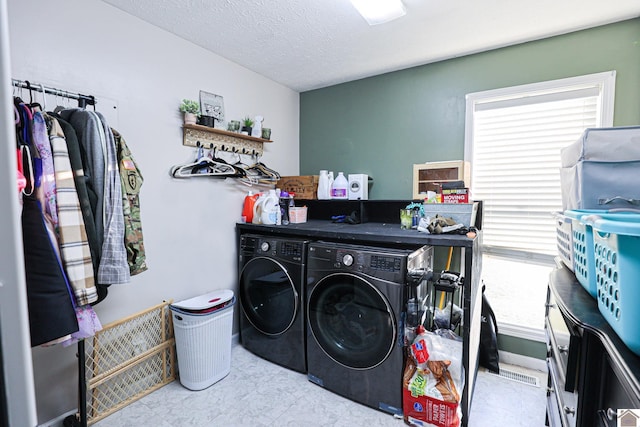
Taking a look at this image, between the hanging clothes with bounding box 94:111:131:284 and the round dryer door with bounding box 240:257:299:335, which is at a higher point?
the hanging clothes with bounding box 94:111:131:284

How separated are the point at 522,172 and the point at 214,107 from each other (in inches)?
96.1

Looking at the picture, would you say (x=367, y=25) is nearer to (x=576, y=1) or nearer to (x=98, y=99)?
(x=576, y=1)

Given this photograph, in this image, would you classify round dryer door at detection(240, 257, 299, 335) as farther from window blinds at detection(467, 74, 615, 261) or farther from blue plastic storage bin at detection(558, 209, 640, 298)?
window blinds at detection(467, 74, 615, 261)

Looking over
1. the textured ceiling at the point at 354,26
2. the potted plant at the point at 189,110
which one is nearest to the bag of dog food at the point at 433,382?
the textured ceiling at the point at 354,26

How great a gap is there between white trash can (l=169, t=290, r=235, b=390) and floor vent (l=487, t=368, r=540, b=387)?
6.54 ft

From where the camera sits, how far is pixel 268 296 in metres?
2.29

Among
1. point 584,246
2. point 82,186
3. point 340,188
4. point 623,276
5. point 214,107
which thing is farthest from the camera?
point 340,188

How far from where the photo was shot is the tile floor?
5.59 ft

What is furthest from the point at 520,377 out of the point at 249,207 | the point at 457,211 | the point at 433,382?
the point at 249,207

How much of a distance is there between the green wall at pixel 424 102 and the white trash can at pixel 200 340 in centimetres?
171

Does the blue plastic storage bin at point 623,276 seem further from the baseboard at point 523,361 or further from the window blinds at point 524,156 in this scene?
the baseboard at point 523,361

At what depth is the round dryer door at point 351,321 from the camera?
5.65 feet

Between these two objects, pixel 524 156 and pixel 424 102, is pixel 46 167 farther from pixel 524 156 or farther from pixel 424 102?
pixel 524 156

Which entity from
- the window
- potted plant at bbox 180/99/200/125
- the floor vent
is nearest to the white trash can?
potted plant at bbox 180/99/200/125
